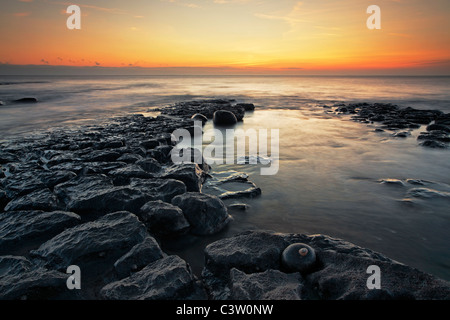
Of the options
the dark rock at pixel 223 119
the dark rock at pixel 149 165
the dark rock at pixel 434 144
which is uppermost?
the dark rock at pixel 223 119

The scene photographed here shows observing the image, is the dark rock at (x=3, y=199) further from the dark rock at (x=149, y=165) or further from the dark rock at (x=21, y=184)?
the dark rock at (x=149, y=165)

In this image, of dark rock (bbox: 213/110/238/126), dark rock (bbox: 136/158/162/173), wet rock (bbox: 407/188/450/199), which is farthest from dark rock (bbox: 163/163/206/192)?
dark rock (bbox: 213/110/238/126)

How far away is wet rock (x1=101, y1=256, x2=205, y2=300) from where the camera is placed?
2025mm

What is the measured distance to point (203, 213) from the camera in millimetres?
3277

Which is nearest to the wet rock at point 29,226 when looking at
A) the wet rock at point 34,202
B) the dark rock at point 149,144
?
the wet rock at point 34,202

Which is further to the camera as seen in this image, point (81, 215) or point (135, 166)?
point (135, 166)

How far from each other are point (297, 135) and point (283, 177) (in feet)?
15.5

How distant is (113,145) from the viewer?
22.6 feet

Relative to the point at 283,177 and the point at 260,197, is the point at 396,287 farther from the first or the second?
the point at 283,177

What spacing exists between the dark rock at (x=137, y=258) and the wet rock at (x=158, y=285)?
0.12 meters

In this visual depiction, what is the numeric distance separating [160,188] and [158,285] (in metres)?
1.99

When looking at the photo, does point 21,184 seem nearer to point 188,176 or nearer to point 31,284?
point 188,176

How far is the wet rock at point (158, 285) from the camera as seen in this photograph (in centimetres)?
203
